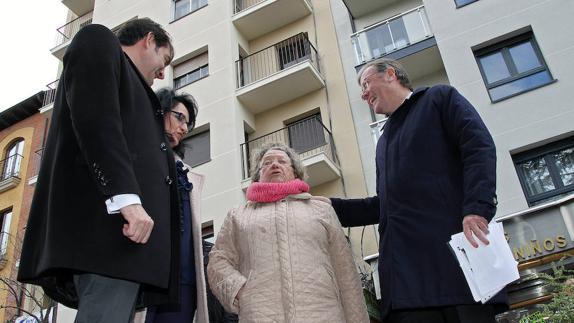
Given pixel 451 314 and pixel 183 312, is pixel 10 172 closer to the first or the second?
pixel 183 312

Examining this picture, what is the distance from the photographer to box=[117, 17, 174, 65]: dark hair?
2.74m

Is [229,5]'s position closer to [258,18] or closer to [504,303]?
[258,18]

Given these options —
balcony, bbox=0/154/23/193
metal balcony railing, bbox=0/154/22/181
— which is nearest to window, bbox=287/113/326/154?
balcony, bbox=0/154/23/193

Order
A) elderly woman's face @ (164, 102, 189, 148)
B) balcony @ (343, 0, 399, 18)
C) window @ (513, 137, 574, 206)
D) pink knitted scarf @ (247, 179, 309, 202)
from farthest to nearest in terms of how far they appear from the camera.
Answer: balcony @ (343, 0, 399, 18), window @ (513, 137, 574, 206), elderly woman's face @ (164, 102, 189, 148), pink knitted scarf @ (247, 179, 309, 202)

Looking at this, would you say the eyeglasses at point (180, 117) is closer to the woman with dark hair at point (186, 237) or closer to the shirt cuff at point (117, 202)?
the woman with dark hair at point (186, 237)

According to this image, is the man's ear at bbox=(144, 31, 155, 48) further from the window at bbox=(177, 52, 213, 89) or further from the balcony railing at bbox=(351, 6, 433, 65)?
the window at bbox=(177, 52, 213, 89)

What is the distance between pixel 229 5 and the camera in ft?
52.5

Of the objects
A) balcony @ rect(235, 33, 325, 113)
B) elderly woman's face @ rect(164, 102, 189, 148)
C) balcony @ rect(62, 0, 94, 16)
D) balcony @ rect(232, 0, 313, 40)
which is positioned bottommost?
elderly woman's face @ rect(164, 102, 189, 148)

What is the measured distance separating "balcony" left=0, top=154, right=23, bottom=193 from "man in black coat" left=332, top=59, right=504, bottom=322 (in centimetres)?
1849

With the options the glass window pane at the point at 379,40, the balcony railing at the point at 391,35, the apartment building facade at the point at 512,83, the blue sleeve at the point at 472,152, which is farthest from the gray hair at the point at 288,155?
the glass window pane at the point at 379,40

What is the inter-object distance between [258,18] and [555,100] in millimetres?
8851

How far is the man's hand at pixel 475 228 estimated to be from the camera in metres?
2.36

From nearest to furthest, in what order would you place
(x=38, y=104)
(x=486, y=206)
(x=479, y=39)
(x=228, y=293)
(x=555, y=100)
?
(x=486, y=206), (x=228, y=293), (x=555, y=100), (x=479, y=39), (x=38, y=104)

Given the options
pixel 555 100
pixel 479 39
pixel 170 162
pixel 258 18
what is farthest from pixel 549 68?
pixel 170 162
